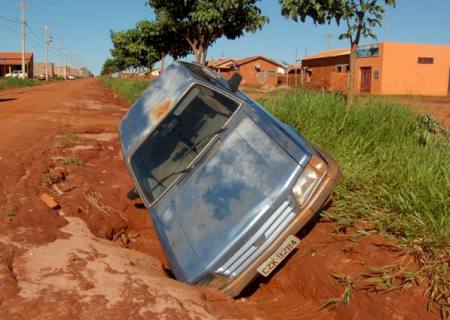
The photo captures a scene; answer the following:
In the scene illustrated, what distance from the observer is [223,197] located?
372cm

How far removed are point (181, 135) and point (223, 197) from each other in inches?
35.2

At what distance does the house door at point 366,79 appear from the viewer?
108 feet

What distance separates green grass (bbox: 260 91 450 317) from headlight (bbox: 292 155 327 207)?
2.54ft

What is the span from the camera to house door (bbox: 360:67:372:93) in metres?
32.9

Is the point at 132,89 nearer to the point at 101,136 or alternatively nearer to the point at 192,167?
the point at 101,136

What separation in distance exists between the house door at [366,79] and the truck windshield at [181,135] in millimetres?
30604

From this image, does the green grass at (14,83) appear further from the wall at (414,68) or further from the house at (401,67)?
the wall at (414,68)

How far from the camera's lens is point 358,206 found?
4.47 metres

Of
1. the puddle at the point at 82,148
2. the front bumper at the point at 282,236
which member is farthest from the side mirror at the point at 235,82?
the puddle at the point at 82,148

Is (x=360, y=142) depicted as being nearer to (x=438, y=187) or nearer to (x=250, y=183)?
(x=438, y=187)

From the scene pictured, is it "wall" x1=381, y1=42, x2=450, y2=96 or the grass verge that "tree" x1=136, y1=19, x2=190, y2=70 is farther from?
"wall" x1=381, y1=42, x2=450, y2=96

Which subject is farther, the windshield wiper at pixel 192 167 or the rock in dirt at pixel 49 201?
the rock in dirt at pixel 49 201

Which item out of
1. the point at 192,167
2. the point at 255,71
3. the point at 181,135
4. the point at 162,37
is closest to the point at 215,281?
the point at 192,167

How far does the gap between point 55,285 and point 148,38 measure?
54.7 ft
